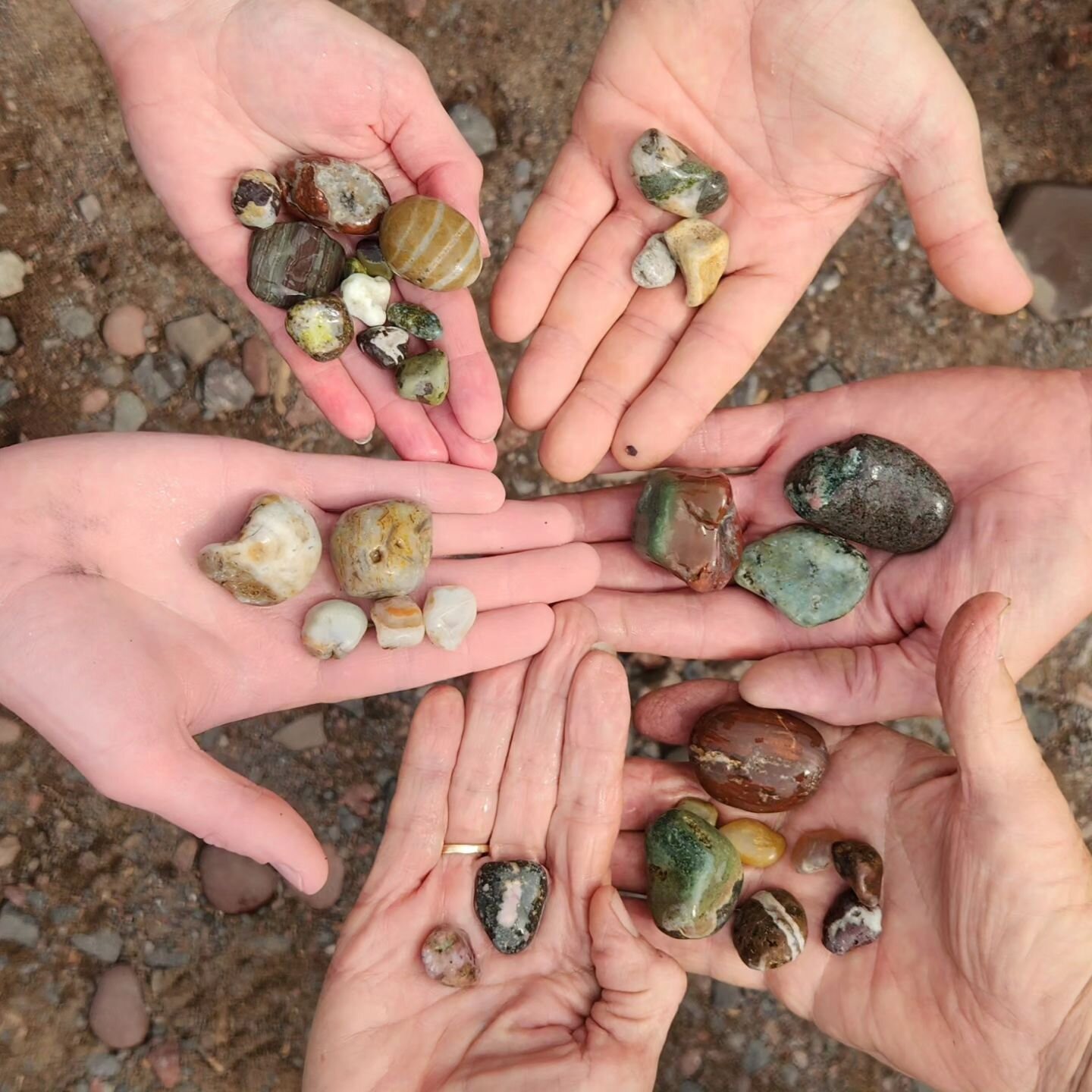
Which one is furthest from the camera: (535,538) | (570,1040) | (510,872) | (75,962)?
(75,962)

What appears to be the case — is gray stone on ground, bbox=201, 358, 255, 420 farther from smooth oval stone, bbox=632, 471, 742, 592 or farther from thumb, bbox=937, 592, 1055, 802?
thumb, bbox=937, 592, 1055, 802

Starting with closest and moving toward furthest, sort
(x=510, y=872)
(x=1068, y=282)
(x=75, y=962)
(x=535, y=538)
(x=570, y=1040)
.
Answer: (x=570, y=1040) → (x=510, y=872) → (x=535, y=538) → (x=75, y=962) → (x=1068, y=282)

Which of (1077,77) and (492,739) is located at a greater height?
(1077,77)

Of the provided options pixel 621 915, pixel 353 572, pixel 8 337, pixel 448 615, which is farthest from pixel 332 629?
pixel 8 337

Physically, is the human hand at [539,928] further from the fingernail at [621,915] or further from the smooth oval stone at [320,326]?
the smooth oval stone at [320,326]

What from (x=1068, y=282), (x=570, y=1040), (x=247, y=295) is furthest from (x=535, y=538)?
(x=1068, y=282)

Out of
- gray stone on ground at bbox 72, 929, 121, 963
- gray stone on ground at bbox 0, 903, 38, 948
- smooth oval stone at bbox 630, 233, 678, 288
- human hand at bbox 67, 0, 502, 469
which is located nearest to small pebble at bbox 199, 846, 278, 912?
gray stone on ground at bbox 72, 929, 121, 963

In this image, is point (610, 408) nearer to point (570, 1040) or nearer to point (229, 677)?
point (229, 677)
